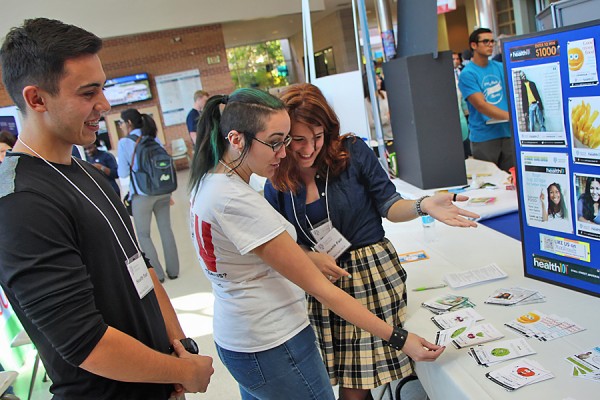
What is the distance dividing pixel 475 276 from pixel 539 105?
2.52 ft

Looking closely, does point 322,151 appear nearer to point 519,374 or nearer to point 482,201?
point 519,374

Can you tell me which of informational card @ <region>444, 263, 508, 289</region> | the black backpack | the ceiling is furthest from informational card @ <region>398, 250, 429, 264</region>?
the ceiling

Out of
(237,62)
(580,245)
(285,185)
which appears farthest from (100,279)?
(237,62)

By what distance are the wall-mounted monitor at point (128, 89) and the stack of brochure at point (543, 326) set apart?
1329 cm

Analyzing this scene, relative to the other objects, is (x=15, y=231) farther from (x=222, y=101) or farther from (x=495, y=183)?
(x=495, y=183)

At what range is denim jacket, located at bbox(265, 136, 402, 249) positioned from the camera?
6.07ft

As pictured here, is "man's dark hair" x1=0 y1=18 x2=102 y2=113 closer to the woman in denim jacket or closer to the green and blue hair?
the green and blue hair

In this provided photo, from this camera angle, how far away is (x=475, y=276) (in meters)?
2.09

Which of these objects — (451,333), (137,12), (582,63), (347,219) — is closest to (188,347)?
(347,219)

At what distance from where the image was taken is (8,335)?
362cm

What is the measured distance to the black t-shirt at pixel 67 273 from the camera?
93cm

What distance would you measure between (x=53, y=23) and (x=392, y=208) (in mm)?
1261

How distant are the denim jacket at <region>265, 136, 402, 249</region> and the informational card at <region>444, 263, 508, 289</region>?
0.42 meters

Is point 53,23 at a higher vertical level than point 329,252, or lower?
higher
